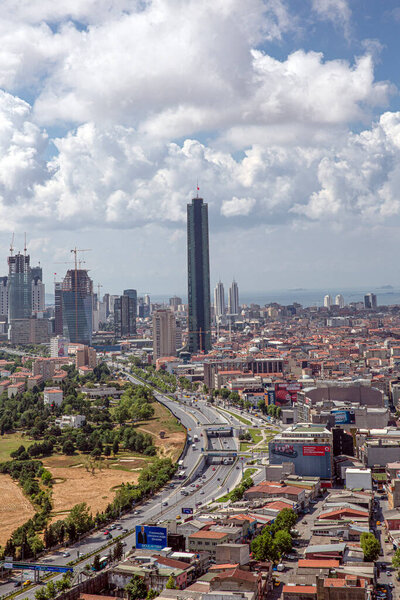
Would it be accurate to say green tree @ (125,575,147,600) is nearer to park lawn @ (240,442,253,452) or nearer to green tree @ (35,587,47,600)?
green tree @ (35,587,47,600)

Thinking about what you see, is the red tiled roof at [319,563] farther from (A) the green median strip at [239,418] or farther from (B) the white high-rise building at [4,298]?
(B) the white high-rise building at [4,298]

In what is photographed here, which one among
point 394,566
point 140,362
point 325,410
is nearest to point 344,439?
point 325,410

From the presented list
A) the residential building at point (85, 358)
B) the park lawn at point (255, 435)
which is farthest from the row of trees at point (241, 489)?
the residential building at point (85, 358)

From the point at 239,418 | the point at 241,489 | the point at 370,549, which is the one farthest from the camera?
the point at 239,418

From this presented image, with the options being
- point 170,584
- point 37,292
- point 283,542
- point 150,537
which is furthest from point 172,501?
point 37,292

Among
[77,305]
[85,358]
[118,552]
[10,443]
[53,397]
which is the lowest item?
[118,552]

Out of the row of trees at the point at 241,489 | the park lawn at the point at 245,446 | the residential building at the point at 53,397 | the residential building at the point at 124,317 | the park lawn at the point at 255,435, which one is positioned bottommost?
the row of trees at the point at 241,489

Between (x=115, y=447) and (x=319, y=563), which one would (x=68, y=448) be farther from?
(x=319, y=563)

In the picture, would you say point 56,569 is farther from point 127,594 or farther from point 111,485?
point 111,485
